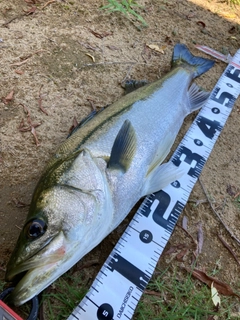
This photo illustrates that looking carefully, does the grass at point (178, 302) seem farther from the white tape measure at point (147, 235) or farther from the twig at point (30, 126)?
the twig at point (30, 126)

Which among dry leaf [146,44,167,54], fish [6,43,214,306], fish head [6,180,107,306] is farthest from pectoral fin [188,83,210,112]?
fish head [6,180,107,306]

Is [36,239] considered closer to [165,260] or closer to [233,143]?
[165,260]

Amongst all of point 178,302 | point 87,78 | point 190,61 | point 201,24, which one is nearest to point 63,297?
point 178,302

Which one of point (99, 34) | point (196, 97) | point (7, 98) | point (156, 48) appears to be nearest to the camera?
point (7, 98)

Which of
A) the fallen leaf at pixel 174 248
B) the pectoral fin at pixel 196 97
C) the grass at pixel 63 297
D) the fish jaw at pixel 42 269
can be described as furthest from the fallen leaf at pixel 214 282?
the pectoral fin at pixel 196 97

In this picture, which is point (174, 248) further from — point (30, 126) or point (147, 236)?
point (30, 126)

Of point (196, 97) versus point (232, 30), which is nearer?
point (196, 97)

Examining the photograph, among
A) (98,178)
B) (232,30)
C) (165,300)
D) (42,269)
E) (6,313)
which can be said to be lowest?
(165,300)
